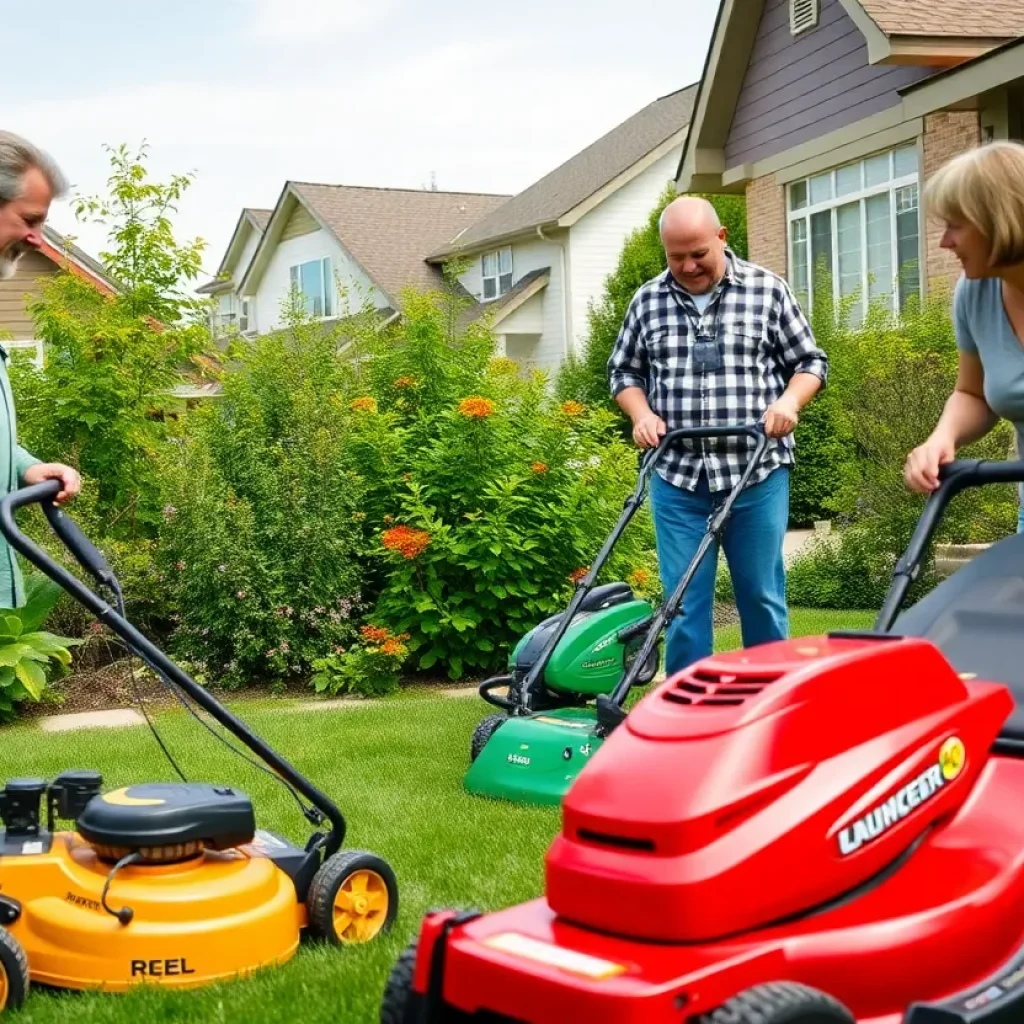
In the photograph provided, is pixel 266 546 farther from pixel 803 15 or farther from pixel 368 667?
pixel 803 15

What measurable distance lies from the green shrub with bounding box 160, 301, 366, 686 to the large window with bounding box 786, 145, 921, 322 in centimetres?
693

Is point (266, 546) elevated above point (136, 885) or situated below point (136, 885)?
above

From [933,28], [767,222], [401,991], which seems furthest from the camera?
[767,222]

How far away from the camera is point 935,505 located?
118 inches

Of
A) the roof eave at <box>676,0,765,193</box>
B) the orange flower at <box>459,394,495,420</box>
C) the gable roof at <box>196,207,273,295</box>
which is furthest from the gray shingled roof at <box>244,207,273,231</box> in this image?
the orange flower at <box>459,394,495,420</box>

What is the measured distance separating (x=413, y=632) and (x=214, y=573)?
105cm

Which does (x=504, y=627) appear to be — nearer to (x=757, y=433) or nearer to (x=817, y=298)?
(x=757, y=433)

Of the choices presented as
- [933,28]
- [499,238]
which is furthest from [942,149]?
[499,238]

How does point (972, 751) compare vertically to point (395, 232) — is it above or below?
below

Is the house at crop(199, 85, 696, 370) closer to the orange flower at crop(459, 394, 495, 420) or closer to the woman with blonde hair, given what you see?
the orange flower at crop(459, 394, 495, 420)

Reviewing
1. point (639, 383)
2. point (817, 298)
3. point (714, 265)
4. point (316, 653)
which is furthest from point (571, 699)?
point (817, 298)

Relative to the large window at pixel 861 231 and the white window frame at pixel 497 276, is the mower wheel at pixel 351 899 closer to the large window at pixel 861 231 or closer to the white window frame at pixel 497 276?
the large window at pixel 861 231

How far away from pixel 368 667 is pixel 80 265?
6703 mm

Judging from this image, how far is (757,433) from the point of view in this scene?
443 cm
